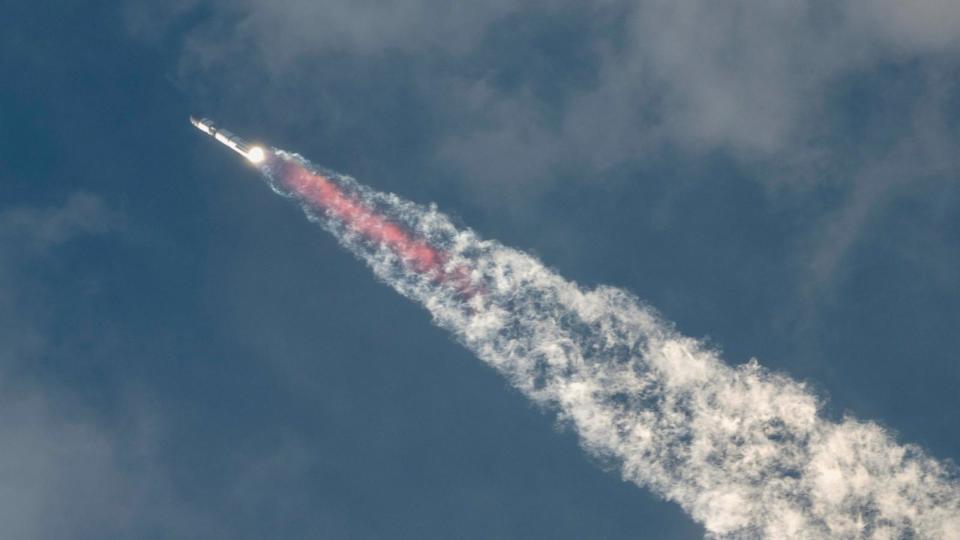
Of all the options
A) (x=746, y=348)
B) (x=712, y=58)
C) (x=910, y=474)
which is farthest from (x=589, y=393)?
(x=712, y=58)

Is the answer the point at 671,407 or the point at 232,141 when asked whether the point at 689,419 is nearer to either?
the point at 671,407

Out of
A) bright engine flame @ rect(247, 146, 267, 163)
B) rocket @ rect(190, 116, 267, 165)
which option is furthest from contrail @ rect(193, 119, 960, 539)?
rocket @ rect(190, 116, 267, 165)

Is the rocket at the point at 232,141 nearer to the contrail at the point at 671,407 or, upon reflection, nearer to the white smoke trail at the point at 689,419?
the contrail at the point at 671,407

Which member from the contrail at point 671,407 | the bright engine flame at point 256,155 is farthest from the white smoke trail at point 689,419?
the bright engine flame at point 256,155

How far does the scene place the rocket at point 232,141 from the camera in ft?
551

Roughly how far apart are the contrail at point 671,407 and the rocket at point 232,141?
2541 centimetres

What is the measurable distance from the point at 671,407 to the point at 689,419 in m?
3.03

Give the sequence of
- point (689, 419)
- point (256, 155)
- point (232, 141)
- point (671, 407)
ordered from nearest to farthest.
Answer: point (689, 419) → point (671, 407) → point (256, 155) → point (232, 141)

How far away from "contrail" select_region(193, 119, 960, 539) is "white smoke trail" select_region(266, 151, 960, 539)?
162 millimetres

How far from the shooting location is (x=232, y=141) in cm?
16825

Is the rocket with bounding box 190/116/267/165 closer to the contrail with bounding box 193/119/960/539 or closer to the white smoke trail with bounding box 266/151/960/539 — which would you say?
the contrail with bounding box 193/119/960/539

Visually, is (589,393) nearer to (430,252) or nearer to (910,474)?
(430,252)

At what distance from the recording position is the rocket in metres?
168

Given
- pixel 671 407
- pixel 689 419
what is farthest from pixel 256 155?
pixel 689 419
